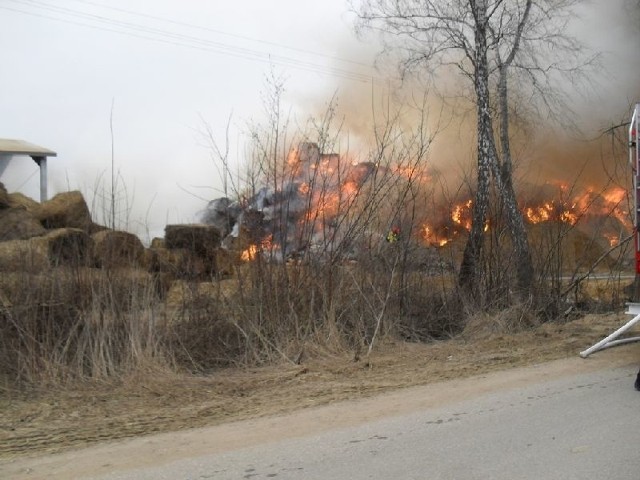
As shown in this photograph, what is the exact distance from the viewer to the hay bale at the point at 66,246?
778 cm

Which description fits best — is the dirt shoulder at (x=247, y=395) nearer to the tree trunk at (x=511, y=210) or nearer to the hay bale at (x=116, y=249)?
the hay bale at (x=116, y=249)

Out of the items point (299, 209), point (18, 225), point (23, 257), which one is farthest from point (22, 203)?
point (299, 209)

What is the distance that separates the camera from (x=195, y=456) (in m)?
4.54

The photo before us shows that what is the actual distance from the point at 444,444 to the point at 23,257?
5.09 meters

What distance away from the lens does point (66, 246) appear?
8.28m

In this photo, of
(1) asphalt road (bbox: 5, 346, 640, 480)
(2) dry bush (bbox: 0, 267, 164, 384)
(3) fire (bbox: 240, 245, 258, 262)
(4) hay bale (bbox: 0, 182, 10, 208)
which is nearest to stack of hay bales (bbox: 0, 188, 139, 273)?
(2) dry bush (bbox: 0, 267, 164, 384)

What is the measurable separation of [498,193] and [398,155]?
8.28 ft

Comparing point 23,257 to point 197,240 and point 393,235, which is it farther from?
point 393,235

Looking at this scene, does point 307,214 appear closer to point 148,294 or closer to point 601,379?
point 148,294

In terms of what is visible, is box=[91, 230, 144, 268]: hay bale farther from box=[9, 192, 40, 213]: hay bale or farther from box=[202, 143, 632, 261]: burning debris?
box=[9, 192, 40, 213]: hay bale

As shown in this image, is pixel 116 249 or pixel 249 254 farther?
pixel 249 254

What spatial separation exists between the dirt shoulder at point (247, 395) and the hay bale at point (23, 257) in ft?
5.87

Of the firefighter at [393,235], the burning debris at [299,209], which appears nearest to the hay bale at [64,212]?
the burning debris at [299,209]

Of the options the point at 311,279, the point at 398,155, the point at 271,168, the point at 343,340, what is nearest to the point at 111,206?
the point at 271,168
